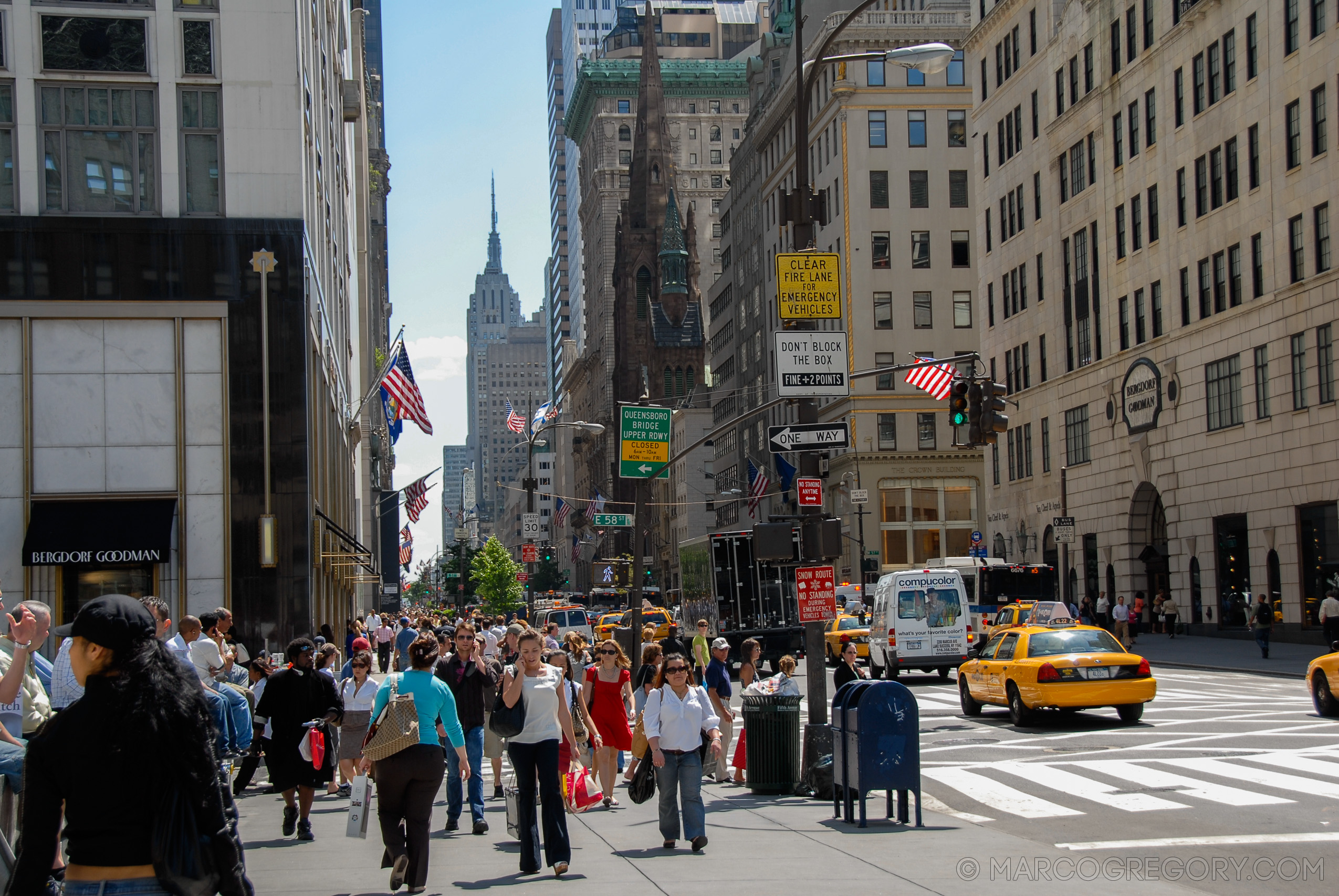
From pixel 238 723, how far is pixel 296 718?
2.59 meters

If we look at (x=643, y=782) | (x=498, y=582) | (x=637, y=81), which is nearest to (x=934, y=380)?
(x=643, y=782)

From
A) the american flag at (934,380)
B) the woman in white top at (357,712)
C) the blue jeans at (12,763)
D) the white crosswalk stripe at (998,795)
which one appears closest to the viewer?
the blue jeans at (12,763)

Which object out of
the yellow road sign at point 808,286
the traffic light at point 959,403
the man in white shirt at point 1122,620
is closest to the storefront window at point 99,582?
the traffic light at point 959,403

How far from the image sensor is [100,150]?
1133 inches

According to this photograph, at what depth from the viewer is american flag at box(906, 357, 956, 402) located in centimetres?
4328

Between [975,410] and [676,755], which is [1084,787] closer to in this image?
[676,755]

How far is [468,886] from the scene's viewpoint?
10125 mm

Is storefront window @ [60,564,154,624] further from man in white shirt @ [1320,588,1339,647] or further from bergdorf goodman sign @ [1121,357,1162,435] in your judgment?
bergdorf goodman sign @ [1121,357,1162,435]

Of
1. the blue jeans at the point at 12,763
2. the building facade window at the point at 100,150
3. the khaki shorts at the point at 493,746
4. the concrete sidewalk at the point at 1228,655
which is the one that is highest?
the building facade window at the point at 100,150

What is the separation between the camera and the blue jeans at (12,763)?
7.90 m

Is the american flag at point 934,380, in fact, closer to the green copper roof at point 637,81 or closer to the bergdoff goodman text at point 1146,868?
the bergdoff goodman text at point 1146,868

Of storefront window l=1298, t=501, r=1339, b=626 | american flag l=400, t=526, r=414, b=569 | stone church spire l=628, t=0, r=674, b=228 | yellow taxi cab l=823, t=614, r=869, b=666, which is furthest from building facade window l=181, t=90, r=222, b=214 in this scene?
stone church spire l=628, t=0, r=674, b=228

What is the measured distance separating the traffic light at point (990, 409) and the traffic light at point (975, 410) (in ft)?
0.13

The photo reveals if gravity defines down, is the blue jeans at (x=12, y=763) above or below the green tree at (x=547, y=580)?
above
